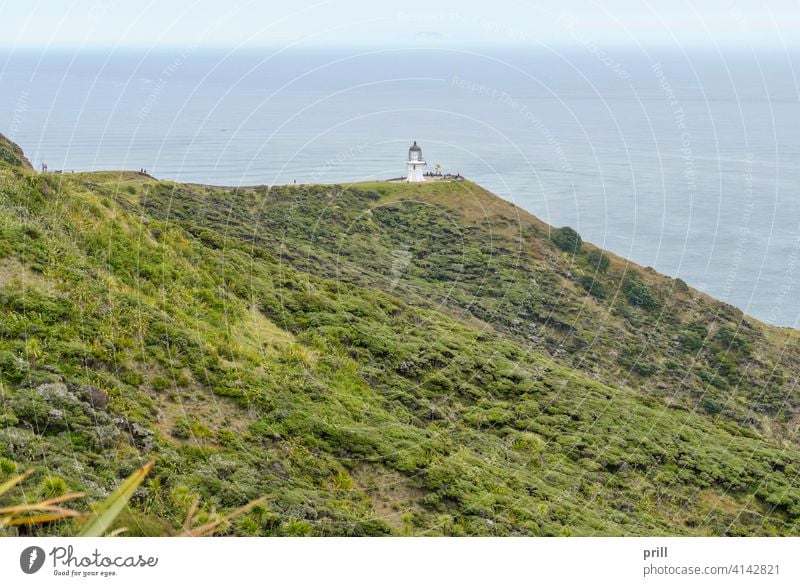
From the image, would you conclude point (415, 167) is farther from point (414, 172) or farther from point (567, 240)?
point (567, 240)

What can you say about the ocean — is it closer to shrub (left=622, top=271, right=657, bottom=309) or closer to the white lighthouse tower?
the white lighthouse tower

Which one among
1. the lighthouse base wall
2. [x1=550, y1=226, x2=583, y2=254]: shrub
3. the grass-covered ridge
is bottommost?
the grass-covered ridge

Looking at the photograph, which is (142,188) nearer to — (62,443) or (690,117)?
(62,443)

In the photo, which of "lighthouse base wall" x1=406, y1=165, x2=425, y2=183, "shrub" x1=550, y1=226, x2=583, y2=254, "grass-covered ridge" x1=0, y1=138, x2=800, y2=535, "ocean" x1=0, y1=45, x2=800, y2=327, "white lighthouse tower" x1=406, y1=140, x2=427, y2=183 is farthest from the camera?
"ocean" x1=0, y1=45, x2=800, y2=327

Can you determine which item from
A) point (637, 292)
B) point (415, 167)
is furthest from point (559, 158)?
point (637, 292)

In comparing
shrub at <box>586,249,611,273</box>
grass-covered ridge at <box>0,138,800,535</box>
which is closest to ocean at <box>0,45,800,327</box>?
shrub at <box>586,249,611,273</box>

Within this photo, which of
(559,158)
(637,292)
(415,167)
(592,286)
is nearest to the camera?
(592,286)
